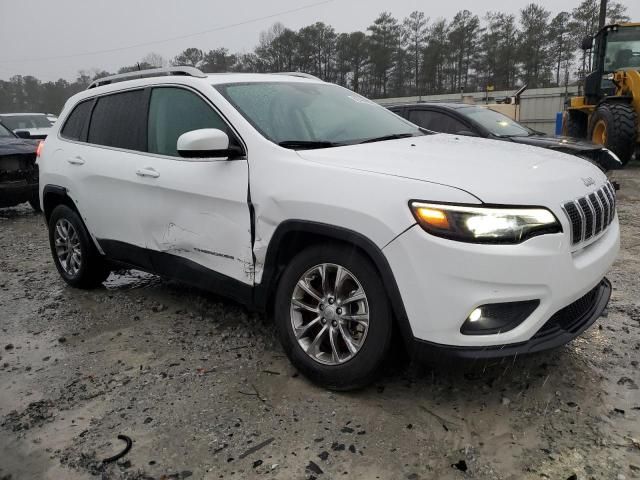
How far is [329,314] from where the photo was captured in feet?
9.34

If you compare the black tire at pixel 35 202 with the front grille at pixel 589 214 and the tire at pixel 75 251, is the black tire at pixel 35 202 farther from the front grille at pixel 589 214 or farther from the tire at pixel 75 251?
the front grille at pixel 589 214

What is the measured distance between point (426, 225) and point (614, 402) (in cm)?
140

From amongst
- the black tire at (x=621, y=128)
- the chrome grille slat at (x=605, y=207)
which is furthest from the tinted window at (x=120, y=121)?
the black tire at (x=621, y=128)

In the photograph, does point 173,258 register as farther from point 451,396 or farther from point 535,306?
point 535,306

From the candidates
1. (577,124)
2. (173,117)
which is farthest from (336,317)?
(577,124)

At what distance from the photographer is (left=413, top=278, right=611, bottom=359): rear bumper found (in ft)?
7.90

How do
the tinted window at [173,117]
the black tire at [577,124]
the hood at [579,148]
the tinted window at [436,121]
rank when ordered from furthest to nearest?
the black tire at [577,124]
the tinted window at [436,121]
the hood at [579,148]
the tinted window at [173,117]

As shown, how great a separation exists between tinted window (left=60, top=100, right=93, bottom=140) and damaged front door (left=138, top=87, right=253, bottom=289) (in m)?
1.03

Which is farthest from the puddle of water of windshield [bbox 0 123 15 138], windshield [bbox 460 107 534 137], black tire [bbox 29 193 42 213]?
windshield [bbox 0 123 15 138]

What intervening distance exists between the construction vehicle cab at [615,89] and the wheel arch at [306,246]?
10.5 m

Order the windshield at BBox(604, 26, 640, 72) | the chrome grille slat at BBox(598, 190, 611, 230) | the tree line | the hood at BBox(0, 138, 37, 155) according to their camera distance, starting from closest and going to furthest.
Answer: the chrome grille slat at BBox(598, 190, 611, 230) → the hood at BBox(0, 138, 37, 155) → the windshield at BBox(604, 26, 640, 72) → the tree line

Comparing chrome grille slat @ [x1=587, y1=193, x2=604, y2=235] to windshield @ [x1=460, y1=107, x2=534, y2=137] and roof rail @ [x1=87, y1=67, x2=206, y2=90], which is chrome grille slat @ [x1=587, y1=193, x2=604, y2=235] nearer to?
roof rail @ [x1=87, y1=67, x2=206, y2=90]

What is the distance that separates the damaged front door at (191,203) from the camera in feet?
10.4

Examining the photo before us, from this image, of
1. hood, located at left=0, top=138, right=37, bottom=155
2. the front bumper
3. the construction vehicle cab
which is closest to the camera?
the front bumper
